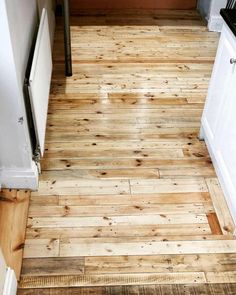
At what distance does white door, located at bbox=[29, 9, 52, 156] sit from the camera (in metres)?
1.86

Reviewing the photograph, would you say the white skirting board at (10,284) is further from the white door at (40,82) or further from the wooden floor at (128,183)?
the white door at (40,82)

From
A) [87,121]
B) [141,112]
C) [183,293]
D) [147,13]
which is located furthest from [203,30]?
[183,293]

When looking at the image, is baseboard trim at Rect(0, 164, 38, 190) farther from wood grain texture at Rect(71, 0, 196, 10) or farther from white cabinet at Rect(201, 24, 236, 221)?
wood grain texture at Rect(71, 0, 196, 10)

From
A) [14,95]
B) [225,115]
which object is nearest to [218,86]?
[225,115]

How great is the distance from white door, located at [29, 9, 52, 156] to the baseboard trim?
142 millimetres

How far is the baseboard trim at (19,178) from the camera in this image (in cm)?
199

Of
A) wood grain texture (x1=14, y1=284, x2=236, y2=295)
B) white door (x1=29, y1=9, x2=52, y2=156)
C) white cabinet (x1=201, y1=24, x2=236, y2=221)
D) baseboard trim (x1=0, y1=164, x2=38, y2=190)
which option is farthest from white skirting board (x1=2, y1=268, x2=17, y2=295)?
white cabinet (x1=201, y1=24, x2=236, y2=221)

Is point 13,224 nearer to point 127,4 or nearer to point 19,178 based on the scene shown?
point 19,178

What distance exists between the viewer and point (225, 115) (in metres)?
1.97

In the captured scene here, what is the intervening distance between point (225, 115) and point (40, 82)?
1.07 metres

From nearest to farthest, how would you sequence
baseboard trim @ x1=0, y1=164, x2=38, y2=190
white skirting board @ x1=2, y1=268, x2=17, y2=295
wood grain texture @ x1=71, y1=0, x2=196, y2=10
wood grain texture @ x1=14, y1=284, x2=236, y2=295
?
1. white skirting board @ x1=2, y1=268, x2=17, y2=295
2. wood grain texture @ x1=14, y1=284, x2=236, y2=295
3. baseboard trim @ x1=0, y1=164, x2=38, y2=190
4. wood grain texture @ x1=71, y1=0, x2=196, y2=10

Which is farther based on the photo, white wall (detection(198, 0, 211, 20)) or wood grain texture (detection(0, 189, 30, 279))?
white wall (detection(198, 0, 211, 20))

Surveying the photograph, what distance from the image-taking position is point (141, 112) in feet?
8.90

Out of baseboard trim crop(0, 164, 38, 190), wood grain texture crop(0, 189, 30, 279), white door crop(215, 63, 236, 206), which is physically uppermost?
white door crop(215, 63, 236, 206)
